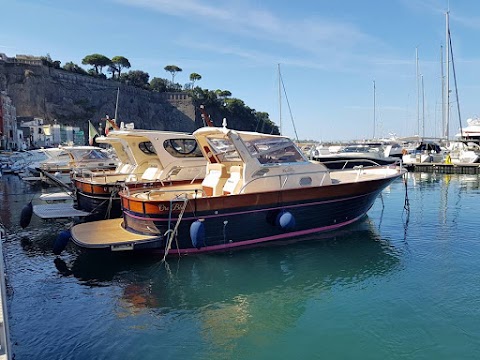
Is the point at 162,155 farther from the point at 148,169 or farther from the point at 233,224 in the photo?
the point at 233,224

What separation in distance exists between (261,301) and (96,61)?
98604 mm

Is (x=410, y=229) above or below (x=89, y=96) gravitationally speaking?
below

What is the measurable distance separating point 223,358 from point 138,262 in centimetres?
484

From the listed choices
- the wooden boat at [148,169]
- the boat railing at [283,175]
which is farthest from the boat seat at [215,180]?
the wooden boat at [148,169]

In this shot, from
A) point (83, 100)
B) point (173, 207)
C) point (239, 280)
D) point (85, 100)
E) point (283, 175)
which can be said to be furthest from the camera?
point (85, 100)

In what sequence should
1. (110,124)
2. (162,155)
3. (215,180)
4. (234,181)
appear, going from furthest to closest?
(110,124) < (162,155) < (215,180) < (234,181)

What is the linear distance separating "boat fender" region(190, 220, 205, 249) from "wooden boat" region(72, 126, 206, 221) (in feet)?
13.8

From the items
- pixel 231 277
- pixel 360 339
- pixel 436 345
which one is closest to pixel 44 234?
pixel 231 277

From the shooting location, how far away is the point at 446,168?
33.8m

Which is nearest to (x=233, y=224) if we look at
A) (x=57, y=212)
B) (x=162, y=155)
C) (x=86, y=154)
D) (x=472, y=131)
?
(x=162, y=155)

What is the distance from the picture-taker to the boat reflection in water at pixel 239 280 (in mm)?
6965

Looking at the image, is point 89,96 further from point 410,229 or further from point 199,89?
point 410,229

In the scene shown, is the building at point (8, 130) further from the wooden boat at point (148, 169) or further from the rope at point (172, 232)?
the rope at point (172, 232)

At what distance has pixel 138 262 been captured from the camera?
10047 mm
